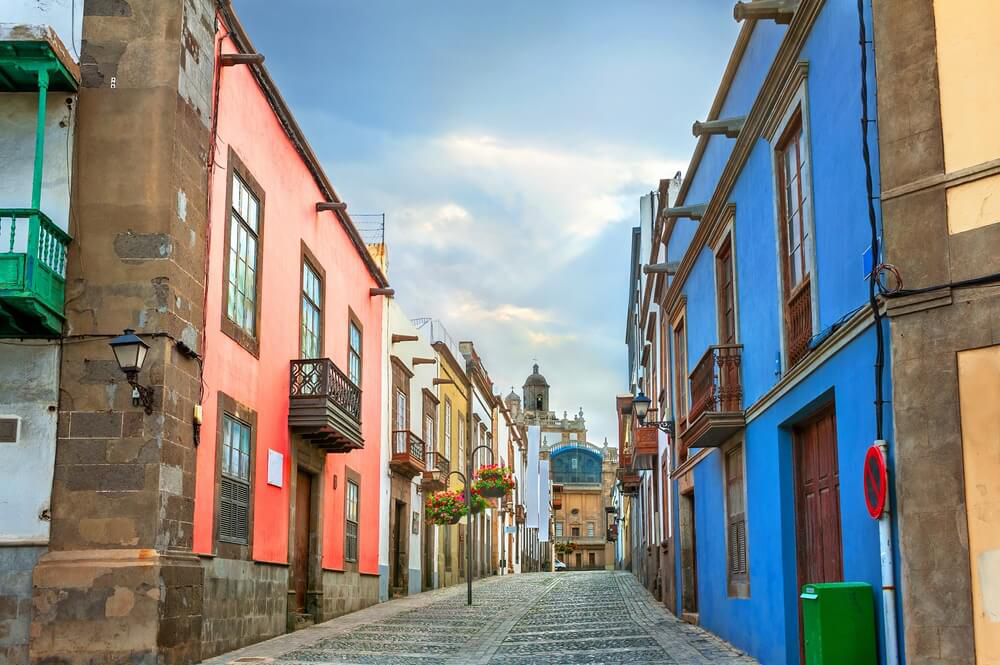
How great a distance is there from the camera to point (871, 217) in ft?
23.0

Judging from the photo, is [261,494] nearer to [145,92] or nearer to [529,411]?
[145,92]

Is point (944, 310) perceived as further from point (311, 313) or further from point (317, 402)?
point (311, 313)

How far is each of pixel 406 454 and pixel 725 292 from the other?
1254 cm

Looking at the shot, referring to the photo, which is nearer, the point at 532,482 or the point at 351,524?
the point at 351,524

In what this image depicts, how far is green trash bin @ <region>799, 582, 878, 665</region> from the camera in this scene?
693 centimetres

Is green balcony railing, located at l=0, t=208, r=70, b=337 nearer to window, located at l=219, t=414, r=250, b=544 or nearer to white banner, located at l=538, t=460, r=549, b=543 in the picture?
window, located at l=219, t=414, r=250, b=544

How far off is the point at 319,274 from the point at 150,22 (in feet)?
23.8

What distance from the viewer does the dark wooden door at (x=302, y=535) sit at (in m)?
16.7

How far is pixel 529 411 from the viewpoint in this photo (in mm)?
106188

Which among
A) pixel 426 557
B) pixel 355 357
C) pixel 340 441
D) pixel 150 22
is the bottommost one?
pixel 426 557

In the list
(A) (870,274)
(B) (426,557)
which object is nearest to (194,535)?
(A) (870,274)

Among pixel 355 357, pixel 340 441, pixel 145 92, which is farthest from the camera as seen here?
pixel 355 357

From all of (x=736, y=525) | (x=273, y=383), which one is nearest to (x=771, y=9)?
(x=736, y=525)

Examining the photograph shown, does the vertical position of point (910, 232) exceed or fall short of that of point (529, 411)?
it falls short
